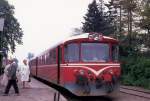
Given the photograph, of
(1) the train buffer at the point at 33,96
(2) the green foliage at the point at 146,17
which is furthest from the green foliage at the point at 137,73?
(1) the train buffer at the point at 33,96

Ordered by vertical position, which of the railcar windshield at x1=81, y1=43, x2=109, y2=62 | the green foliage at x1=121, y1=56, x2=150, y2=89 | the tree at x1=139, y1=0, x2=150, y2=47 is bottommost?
the green foliage at x1=121, y1=56, x2=150, y2=89

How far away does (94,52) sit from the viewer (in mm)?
21938

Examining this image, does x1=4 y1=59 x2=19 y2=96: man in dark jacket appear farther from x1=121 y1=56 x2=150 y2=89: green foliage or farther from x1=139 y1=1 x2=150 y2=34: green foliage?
x1=139 y1=1 x2=150 y2=34: green foliage

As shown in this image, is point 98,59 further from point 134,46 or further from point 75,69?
point 134,46

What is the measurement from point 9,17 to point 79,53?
64894 millimetres

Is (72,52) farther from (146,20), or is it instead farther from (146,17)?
(146,20)

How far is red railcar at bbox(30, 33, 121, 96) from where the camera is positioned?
21438mm

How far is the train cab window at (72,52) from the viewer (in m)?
21.9

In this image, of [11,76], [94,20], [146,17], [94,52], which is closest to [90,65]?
[94,52]

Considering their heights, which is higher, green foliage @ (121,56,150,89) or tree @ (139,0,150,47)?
tree @ (139,0,150,47)

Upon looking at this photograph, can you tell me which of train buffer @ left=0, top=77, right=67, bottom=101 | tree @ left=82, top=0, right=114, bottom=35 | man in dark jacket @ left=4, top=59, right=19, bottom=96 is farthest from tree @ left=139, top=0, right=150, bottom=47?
man in dark jacket @ left=4, top=59, right=19, bottom=96

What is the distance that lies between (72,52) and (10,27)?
212 feet

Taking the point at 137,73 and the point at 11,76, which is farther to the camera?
the point at 137,73

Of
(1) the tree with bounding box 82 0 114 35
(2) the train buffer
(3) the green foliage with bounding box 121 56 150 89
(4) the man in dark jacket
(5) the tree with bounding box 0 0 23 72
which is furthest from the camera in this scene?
(5) the tree with bounding box 0 0 23 72
